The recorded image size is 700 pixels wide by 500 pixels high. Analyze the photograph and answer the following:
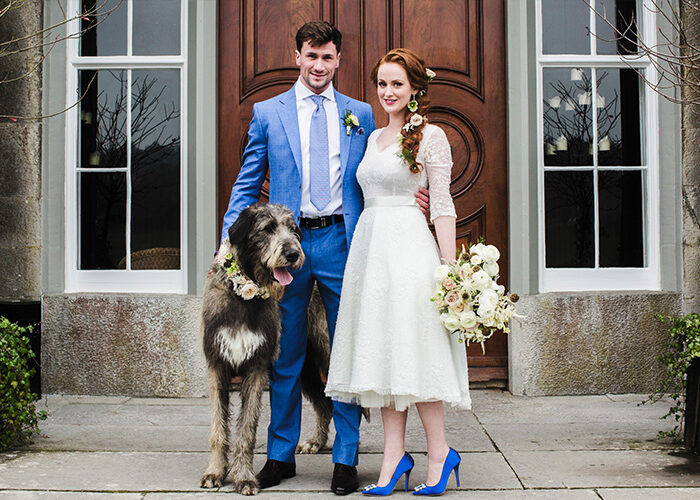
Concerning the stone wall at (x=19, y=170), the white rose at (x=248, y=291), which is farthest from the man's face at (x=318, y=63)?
the stone wall at (x=19, y=170)

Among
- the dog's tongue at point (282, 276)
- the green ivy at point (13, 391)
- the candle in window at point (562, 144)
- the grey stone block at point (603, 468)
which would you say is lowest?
the grey stone block at point (603, 468)

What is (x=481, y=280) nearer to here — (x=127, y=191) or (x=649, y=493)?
(x=649, y=493)

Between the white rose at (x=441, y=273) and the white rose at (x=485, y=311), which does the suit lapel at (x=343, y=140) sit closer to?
the white rose at (x=441, y=273)

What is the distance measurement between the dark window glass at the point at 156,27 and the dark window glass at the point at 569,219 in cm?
334

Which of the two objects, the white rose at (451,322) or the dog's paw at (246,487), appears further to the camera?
the dog's paw at (246,487)

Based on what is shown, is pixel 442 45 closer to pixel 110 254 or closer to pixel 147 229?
pixel 147 229

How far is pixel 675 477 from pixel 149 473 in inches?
112

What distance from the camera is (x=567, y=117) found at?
6.07 m

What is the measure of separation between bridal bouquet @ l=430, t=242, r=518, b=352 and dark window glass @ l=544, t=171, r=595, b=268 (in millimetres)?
2662

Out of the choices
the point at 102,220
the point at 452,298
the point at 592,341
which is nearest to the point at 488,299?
the point at 452,298

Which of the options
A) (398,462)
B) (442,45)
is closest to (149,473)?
(398,462)

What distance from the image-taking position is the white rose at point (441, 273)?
348 cm

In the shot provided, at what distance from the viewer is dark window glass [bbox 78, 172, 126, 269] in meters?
A: 6.07

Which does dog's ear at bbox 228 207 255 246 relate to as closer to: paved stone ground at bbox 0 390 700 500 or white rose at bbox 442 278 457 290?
white rose at bbox 442 278 457 290
